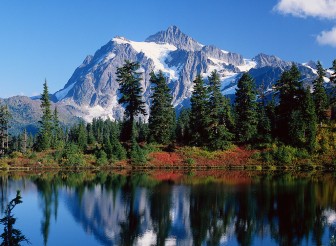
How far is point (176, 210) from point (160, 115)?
45.5 m

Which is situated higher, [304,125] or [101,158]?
A: [304,125]

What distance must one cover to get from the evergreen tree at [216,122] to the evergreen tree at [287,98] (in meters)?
11.2

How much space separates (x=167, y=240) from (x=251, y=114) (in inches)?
2279

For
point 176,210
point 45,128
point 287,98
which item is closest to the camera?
point 176,210

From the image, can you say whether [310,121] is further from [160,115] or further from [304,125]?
[160,115]

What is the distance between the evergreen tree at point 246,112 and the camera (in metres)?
83.7

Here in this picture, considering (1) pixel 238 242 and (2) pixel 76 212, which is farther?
(2) pixel 76 212

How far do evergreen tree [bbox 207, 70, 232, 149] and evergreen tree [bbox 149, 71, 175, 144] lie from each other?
8.59 m

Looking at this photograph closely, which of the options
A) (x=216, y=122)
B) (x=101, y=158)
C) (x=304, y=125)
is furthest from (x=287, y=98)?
(x=101, y=158)

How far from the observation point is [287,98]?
85.6m

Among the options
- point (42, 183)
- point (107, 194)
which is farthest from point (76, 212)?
point (42, 183)

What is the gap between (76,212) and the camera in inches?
1566

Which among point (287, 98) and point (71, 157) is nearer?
point (71, 157)

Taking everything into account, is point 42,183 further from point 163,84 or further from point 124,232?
point 163,84
